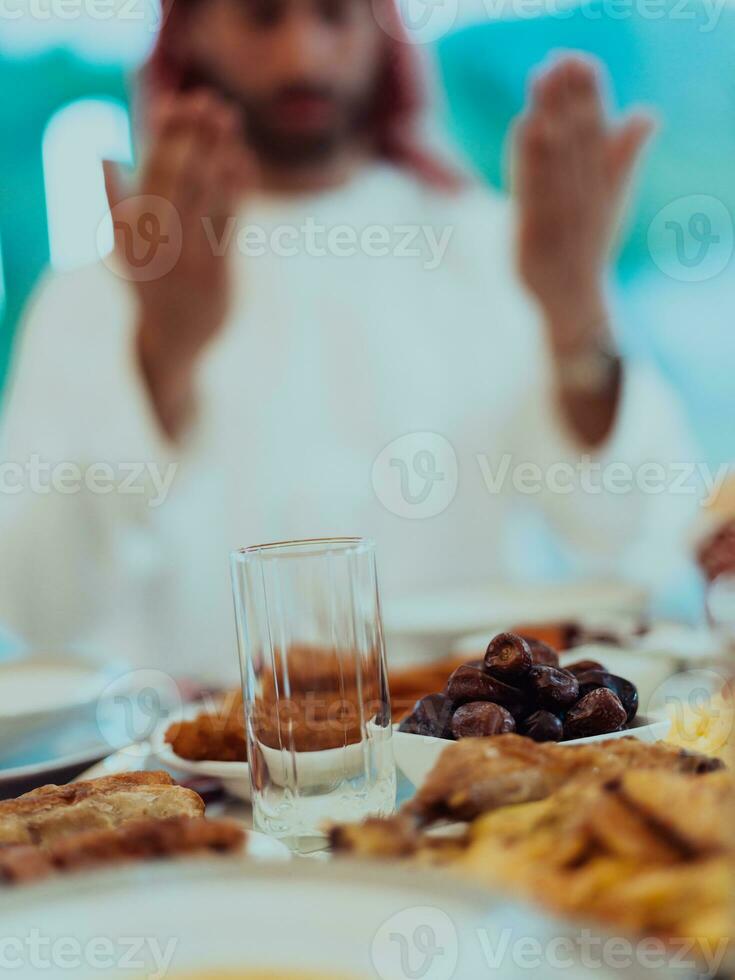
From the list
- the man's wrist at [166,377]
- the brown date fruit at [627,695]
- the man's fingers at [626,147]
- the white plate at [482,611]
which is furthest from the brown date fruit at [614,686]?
the man's wrist at [166,377]

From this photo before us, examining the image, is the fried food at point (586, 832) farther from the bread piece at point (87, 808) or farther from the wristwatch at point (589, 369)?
the wristwatch at point (589, 369)

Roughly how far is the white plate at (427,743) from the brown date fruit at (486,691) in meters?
0.02

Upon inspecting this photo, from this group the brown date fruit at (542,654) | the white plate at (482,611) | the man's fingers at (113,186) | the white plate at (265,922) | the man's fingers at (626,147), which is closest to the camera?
the white plate at (265,922)

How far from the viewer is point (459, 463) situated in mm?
2496

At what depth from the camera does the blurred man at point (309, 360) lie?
93.4 inches

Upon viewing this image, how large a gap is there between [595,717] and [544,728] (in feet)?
0.08

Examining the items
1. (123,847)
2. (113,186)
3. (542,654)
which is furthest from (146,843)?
(113,186)

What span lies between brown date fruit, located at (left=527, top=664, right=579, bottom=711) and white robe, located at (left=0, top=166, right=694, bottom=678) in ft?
6.36

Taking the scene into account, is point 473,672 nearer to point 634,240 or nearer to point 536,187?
point 536,187

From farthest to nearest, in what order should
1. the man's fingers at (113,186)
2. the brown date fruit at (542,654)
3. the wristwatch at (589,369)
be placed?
the man's fingers at (113,186) → the wristwatch at (589,369) → the brown date fruit at (542,654)

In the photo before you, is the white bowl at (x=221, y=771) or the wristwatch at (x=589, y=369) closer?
the white bowl at (x=221, y=771)

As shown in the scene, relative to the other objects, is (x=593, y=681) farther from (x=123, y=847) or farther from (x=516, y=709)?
(x=123, y=847)

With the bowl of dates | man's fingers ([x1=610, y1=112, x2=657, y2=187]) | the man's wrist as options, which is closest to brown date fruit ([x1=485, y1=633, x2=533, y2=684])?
the bowl of dates

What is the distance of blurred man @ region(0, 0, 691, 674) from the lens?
2.37m
